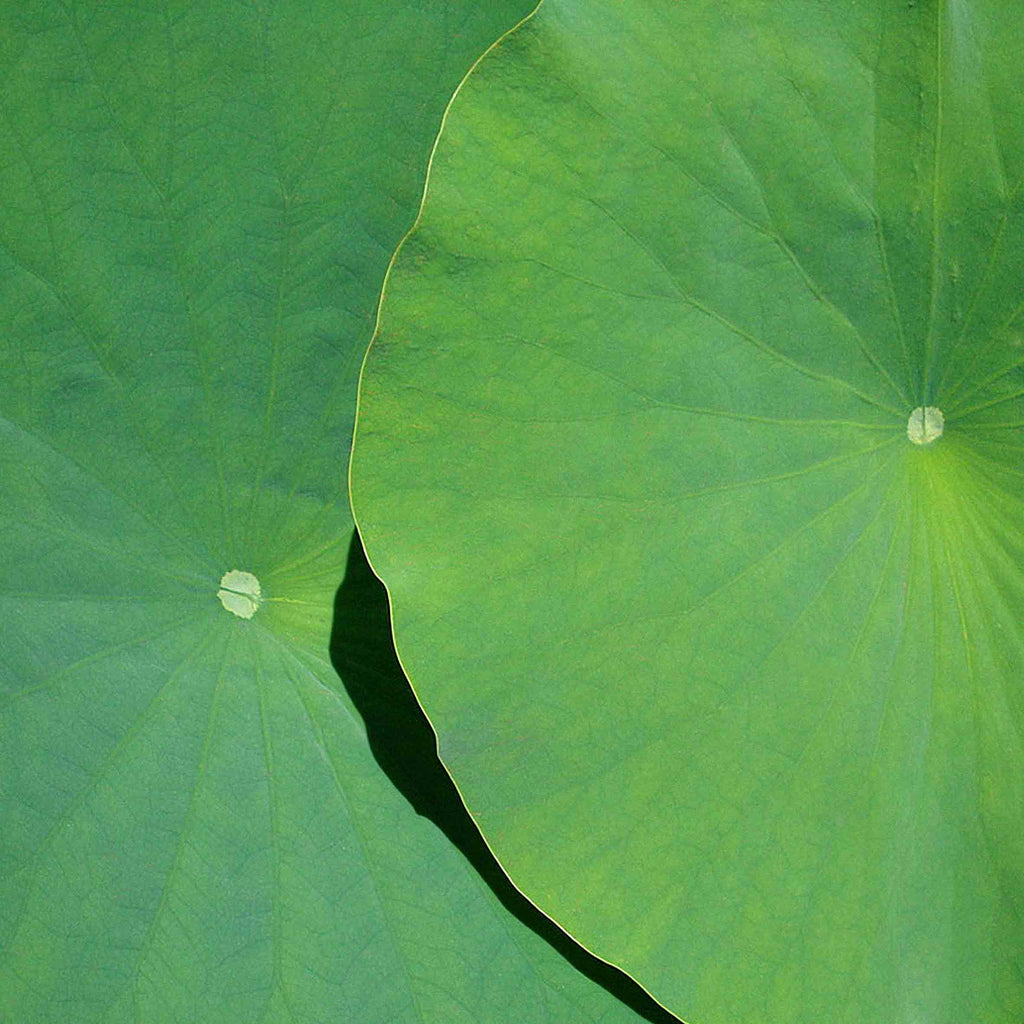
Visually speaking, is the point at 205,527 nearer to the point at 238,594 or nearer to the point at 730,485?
the point at 238,594

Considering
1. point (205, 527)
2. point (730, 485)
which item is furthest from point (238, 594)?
point (730, 485)

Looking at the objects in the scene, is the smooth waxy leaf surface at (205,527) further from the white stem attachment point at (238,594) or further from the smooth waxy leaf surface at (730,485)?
the smooth waxy leaf surface at (730,485)

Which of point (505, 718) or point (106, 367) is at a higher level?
point (106, 367)

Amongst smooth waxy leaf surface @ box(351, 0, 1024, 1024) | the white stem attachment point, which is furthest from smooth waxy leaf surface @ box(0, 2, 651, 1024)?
smooth waxy leaf surface @ box(351, 0, 1024, 1024)

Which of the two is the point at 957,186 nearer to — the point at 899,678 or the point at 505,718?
the point at 899,678

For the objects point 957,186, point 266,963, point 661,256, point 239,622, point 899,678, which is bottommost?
point 266,963

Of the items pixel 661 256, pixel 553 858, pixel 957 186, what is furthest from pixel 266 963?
pixel 957 186
